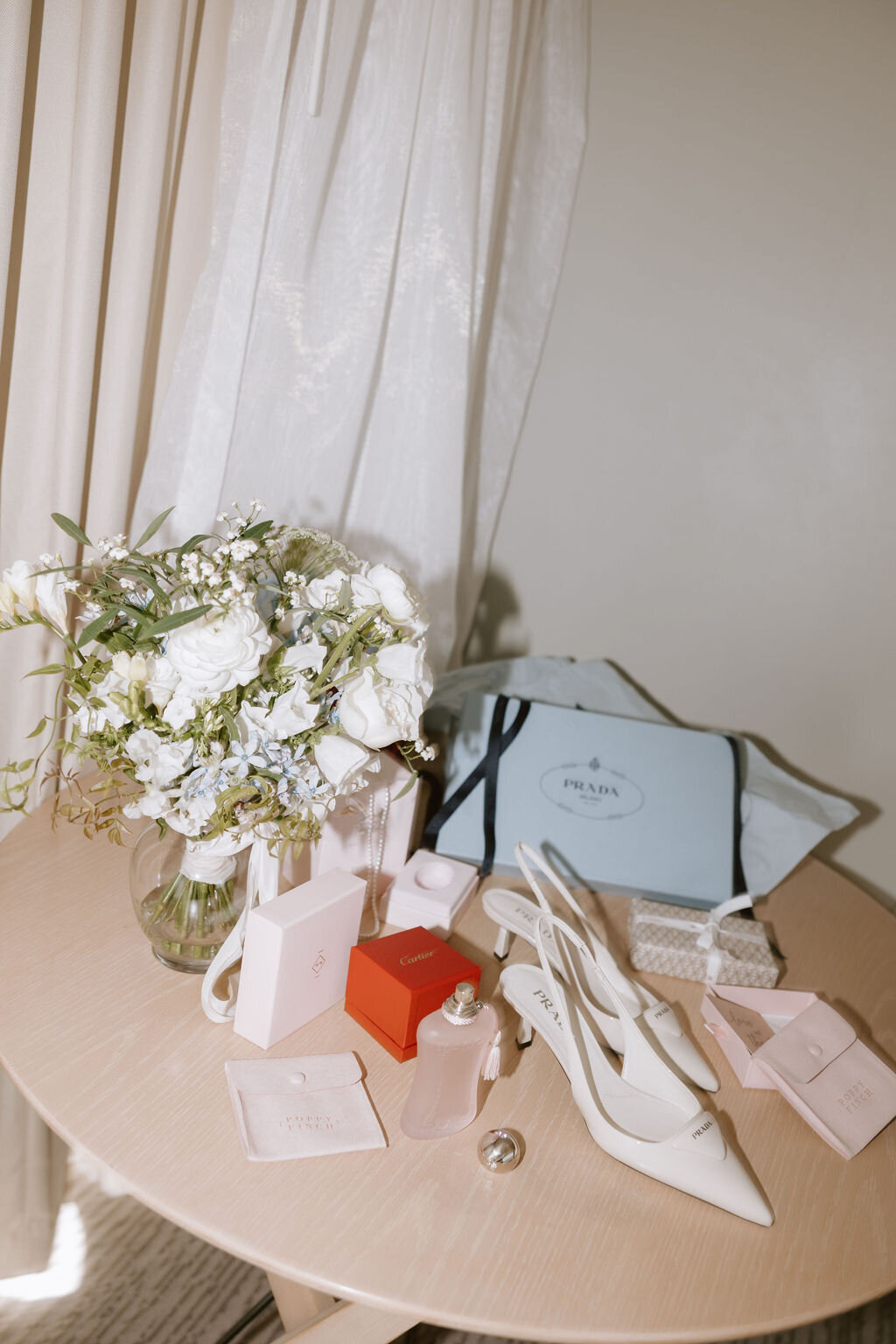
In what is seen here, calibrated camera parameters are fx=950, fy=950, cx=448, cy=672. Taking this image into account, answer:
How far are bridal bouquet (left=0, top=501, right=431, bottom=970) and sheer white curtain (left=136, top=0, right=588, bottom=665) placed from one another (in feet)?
1.12

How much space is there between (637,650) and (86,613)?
115 centimetres

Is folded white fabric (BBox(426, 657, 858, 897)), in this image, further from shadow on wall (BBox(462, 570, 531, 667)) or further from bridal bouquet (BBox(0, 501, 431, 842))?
bridal bouquet (BBox(0, 501, 431, 842))

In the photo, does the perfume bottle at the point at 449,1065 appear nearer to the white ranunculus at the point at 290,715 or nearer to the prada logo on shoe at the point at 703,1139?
the prada logo on shoe at the point at 703,1139

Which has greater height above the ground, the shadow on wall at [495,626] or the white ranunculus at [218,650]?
the white ranunculus at [218,650]

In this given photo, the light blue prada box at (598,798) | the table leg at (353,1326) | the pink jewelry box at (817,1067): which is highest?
the light blue prada box at (598,798)

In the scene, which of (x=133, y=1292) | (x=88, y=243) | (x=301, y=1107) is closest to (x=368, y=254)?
(x=88, y=243)

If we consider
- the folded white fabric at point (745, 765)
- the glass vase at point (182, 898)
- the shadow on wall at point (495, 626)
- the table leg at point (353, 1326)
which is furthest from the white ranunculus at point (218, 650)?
the shadow on wall at point (495, 626)

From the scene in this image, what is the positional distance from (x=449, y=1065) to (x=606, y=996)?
0.29m

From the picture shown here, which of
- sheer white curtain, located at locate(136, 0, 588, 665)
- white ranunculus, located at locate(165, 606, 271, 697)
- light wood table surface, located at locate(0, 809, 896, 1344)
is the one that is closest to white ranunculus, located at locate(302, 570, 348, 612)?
white ranunculus, located at locate(165, 606, 271, 697)

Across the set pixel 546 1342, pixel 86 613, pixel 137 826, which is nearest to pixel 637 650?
pixel 137 826

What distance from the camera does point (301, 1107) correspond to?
3.01ft

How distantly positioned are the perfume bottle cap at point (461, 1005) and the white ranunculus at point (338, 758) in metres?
0.23

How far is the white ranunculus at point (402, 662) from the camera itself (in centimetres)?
94

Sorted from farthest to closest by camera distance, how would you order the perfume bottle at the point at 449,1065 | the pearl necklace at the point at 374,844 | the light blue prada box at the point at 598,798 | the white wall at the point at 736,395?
the white wall at the point at 736,395, the light blue prada box at the point at 598,798, the pearl necklace at the point at 374,844, the perfume bottle at the point at 449,1065
